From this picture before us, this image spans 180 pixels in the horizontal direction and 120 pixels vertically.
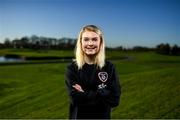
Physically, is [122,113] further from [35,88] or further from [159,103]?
[35,88]

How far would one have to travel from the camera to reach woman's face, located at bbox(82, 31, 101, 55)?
10.9 feet

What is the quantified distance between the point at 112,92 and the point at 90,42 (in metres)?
0.60

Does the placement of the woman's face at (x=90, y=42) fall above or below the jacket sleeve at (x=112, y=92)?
above

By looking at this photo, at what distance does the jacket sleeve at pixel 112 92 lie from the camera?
10.7 ft

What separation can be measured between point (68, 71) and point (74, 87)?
0.61 feet

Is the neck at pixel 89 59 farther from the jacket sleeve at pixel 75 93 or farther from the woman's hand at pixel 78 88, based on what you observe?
the woman's hand at pixel 78 88

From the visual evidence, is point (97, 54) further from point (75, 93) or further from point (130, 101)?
point (130, 101)

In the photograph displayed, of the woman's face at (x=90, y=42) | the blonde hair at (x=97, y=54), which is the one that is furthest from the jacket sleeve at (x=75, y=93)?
the woman's face at (x=90, y=42)

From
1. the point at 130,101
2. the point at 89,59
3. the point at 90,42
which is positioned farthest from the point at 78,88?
the point at 130,101

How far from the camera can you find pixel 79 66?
3332 millimetres

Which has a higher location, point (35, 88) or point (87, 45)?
point (87, 45)

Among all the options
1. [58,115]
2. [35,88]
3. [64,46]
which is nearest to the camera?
[58,115]

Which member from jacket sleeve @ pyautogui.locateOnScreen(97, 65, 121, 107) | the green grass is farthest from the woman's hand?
the green grass

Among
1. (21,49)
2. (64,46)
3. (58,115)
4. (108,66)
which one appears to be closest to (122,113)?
(58,115)
